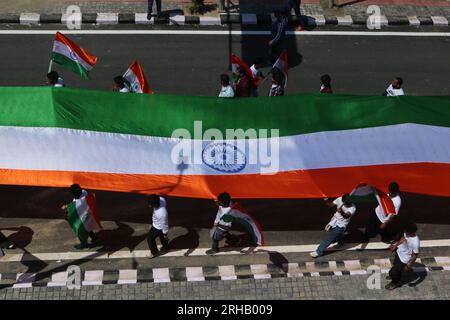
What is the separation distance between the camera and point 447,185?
11.6 meters

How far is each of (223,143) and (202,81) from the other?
17.9ft

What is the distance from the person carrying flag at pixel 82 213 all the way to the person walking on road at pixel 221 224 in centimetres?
206

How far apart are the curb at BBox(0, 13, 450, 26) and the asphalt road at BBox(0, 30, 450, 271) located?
0.83 m

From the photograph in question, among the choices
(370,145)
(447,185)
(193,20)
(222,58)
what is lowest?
(447,185)

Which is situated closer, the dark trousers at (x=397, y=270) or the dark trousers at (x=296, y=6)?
the dark trousers at (x=397, y=270)

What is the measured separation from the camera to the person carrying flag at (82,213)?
1089 cm

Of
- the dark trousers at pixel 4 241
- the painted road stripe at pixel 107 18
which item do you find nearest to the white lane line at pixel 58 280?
the dark trousers at pixel 4 241

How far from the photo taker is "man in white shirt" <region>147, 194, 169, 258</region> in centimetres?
1084

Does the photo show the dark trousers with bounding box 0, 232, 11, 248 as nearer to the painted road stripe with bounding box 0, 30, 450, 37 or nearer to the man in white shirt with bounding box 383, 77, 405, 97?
the man in white shirt with bounding box 383, 77, 405, 97

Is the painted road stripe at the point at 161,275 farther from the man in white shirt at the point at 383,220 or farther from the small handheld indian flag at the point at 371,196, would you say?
the man in white shirt at the point at 383,220

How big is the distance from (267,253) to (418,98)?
3.90m

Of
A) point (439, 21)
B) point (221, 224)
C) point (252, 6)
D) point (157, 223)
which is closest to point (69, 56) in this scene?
point (157, 223)
